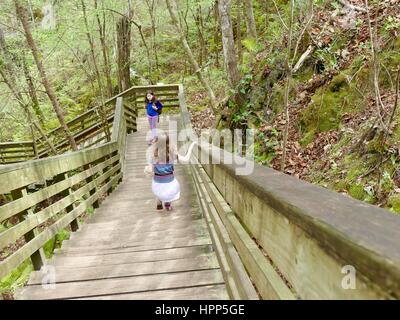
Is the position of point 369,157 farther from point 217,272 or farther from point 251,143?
point 251,143

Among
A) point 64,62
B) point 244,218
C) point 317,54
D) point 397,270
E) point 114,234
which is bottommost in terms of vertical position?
point 114,234

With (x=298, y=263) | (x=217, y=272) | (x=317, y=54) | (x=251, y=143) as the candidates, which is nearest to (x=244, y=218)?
(x=298, y=263)

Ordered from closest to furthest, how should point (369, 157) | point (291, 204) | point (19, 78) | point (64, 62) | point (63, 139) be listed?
1. point (291, 204)
2. point (369, 157)
3. point (19, 78)
4. point (63, 139)
5. point (64, 62)

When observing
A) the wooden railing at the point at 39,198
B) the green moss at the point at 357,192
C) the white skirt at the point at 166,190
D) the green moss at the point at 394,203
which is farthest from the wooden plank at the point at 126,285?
the white skirt at the point at 166,190

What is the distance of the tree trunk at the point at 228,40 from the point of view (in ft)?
33.5

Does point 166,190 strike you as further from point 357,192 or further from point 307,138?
point 307,138

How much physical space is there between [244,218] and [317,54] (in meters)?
7.44

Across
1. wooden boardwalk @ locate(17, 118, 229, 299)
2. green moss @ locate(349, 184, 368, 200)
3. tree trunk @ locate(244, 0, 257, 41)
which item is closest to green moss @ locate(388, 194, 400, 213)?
green moss @ locate(349, 184, 368, 200)

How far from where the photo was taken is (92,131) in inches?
614

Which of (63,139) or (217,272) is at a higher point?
(63,139)

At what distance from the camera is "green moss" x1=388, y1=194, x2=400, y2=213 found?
4.12 meters

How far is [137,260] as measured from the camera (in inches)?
161

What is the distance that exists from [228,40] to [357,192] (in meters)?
6.93

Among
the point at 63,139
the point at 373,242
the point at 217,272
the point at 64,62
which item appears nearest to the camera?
the point at 373,242
